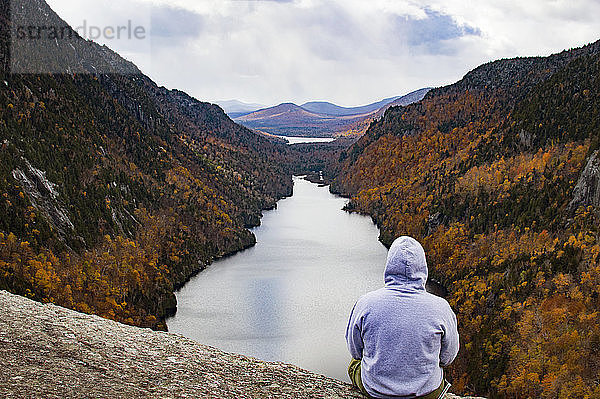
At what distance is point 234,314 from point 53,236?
19436 millimetres

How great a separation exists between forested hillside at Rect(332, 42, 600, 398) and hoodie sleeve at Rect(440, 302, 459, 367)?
30220 mm

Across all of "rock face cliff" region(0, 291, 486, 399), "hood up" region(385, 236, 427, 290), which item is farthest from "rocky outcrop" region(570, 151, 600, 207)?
"hood up" region(385, 236, 427, 290)

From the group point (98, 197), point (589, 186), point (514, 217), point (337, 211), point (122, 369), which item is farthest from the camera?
point (337, 211)

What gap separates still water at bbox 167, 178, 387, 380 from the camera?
43.0 meters

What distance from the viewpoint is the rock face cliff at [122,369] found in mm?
11883

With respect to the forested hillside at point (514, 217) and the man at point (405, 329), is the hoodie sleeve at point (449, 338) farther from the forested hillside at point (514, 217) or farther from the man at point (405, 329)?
the forested hillside at point (514, 217)

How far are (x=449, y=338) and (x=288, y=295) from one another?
163 feet

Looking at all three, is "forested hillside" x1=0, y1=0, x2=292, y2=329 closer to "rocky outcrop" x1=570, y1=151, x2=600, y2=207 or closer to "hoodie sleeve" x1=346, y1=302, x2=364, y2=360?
"hoodie sleeve" x1=346, y1=302, x2=364, y2=360

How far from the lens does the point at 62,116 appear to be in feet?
264

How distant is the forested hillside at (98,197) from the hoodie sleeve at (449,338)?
41428 millimetres

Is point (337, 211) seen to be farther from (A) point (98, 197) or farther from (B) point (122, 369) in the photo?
(B) point (122, 369)

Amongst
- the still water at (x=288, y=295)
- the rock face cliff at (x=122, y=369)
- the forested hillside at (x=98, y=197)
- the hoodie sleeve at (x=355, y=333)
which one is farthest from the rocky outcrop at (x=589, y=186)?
the hoodie sleeve at (x=355, y=333)

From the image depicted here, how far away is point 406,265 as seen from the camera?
834 centimetres

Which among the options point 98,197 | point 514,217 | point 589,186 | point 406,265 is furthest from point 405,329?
point 514,217
